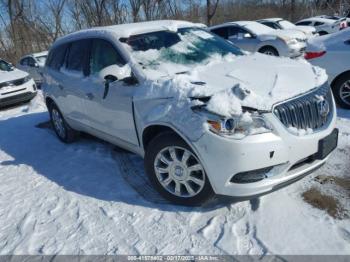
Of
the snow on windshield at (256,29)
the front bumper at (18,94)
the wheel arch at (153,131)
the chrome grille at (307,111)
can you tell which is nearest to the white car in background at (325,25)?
the snow on windshield at (256,29)

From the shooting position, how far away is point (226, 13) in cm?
3772

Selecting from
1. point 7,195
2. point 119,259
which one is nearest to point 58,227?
point 119,259

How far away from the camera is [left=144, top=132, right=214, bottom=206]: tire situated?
3498 millimetres

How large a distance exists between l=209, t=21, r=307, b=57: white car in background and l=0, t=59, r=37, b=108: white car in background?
6.36m

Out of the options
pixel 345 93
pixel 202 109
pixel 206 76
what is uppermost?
pixel 206 76

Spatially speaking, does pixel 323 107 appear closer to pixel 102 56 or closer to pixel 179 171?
pixel 179 171

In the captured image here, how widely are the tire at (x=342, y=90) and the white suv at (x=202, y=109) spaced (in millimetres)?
2296

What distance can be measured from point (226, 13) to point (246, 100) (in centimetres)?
3670

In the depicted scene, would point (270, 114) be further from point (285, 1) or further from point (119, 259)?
point (285, 1)

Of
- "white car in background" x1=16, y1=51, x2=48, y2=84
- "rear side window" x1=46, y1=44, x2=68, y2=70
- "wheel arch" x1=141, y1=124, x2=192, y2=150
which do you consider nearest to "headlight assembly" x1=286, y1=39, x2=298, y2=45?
"rear side window" x1=46, y1=44, x2=68, y2=70

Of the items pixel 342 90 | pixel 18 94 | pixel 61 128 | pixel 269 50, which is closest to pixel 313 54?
pixel 342 90

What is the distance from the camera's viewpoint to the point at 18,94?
33.0 feet

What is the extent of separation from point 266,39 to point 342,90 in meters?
6.29

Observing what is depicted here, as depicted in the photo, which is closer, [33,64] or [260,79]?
[260,79]
